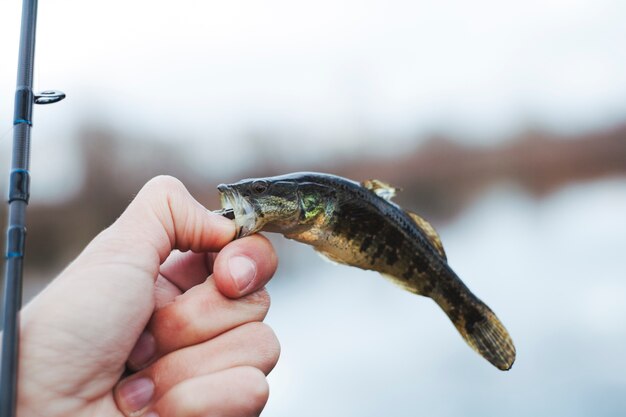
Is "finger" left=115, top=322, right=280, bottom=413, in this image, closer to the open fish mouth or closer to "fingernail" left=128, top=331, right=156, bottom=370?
"fingernail" left=128, top=331, right=156, bottom=370

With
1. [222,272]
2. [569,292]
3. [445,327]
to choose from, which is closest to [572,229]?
[569,292]

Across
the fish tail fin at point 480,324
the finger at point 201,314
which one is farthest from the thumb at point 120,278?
the fish tail fin at point 480,324

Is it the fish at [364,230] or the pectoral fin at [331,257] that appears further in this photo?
the pectoral fin at [331,257]

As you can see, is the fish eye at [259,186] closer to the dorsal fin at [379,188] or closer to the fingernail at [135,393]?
the dorsal fin at [379,188]

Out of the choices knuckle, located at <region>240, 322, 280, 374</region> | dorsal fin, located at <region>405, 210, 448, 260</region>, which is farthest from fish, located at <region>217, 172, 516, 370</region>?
knuckle, located at <region>240, 322, 280, 374</region>

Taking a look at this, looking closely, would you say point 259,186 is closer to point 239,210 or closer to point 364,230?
point 239,210

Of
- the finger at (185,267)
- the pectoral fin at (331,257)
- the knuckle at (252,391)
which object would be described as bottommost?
the knuckle at (252,391)

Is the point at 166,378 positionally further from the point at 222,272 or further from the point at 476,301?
the point at 476,301
